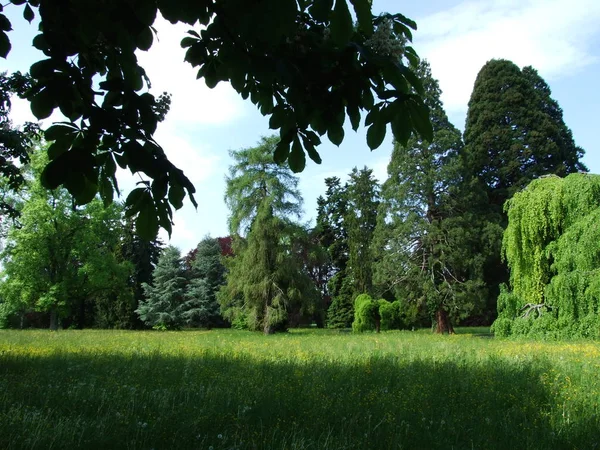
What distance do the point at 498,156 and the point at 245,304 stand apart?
786 inches

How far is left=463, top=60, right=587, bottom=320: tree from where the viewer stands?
32031 millimetres

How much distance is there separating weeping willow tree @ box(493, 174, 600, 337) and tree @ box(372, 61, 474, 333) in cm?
666

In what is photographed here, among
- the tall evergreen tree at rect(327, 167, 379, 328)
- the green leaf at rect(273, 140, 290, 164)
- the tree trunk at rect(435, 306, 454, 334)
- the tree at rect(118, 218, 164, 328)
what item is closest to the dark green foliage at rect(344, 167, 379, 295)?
the tall evergreen tree at rect(327, 167, 379, 328)

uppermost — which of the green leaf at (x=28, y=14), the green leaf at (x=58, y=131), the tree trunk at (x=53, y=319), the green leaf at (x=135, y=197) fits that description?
the green leaf at (x=28, y=14)

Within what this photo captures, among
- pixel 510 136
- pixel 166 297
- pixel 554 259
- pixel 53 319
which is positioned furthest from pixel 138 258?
pixel 554 259

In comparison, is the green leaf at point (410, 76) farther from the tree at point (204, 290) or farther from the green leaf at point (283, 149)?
the tree at point (204, 290)

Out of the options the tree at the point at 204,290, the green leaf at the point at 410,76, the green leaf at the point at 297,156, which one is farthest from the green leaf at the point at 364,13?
the tree at the point at 204,290

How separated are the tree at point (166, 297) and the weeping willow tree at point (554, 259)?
27.7 metres

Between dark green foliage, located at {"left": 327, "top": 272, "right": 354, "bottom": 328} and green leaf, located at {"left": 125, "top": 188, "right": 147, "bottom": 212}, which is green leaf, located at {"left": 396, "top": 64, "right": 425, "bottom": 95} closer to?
green leaf, located at {"left": 125, "top": 188, "right": 147, "bottom": 212}

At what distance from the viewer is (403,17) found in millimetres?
2428

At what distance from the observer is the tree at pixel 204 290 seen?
39.7 meters

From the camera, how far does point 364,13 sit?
1861mm

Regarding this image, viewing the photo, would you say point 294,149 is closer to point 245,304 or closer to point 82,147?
point 82,147

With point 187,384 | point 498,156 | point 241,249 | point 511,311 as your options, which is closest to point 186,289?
point 241,249
